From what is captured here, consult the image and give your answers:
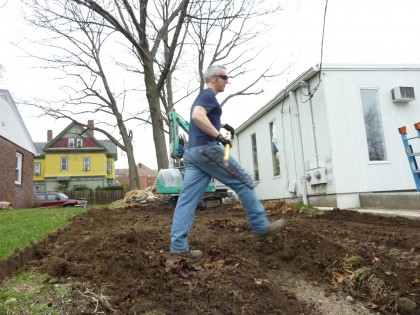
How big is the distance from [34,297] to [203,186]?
5.79 ft

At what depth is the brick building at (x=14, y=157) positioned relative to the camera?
60.3 feet

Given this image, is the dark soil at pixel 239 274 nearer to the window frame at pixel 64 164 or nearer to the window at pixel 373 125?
the window at pixel 373 125

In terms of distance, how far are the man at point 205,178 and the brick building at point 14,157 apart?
17146mm

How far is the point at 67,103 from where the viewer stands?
20.9 m

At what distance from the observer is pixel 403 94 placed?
8.58 metres

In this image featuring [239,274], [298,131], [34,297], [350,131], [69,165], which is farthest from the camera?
Result: [69,165]

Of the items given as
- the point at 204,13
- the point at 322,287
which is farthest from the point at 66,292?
the point at 204,13

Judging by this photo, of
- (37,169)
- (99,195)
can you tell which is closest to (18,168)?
(99,195)

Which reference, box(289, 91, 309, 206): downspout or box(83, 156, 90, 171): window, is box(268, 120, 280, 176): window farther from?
box(83, 156, 90, 171): window

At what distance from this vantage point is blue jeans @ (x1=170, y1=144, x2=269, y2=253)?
11.3 ft

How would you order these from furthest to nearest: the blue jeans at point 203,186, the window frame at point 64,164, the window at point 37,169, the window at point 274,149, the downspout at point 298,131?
the window at point 37,169 < the window frame at point 64,164 < the window at point 274,149 < the downspout at point 298,131 < the blue jeans at point 203,186

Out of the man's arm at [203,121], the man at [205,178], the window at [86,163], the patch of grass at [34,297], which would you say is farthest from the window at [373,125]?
the window at [86,163]

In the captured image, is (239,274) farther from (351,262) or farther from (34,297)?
(34,297)

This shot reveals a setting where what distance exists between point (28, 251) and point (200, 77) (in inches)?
702
